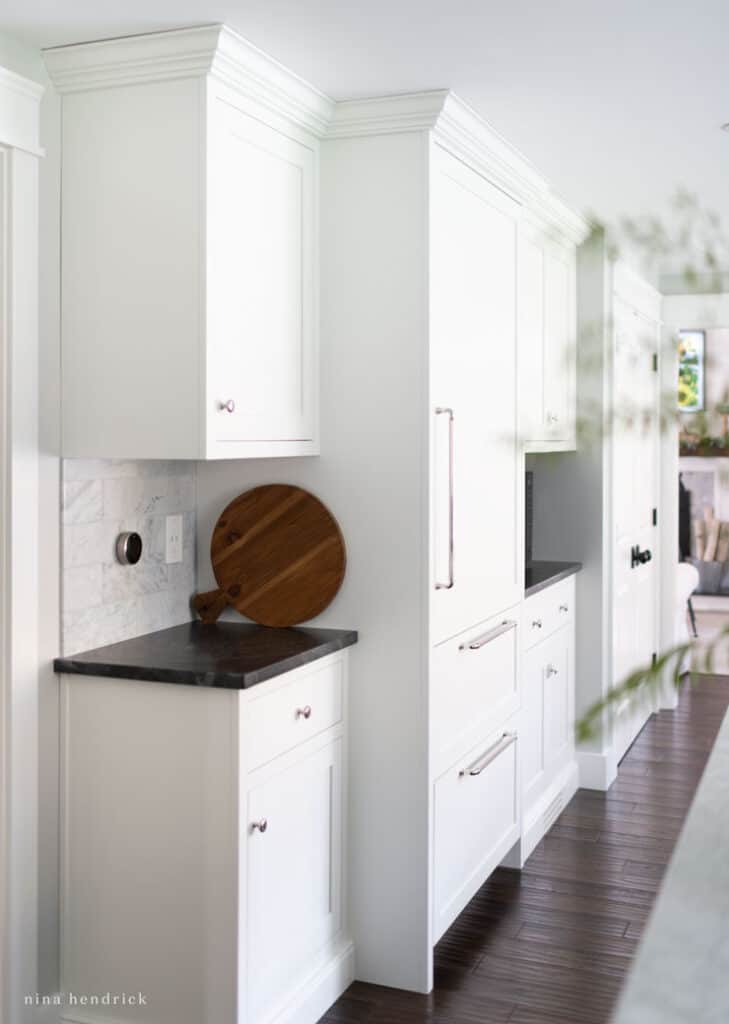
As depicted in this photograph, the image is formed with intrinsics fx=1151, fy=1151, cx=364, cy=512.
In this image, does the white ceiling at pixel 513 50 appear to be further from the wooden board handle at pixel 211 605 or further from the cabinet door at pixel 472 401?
the wooden board handle at pixel 211 605

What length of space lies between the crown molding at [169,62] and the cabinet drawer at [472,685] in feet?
4.91

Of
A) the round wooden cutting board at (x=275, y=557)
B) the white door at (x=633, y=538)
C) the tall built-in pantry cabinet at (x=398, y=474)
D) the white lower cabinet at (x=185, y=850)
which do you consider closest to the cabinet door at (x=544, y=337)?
the white door at (x=633, y=538)

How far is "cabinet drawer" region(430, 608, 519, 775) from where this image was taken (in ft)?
10.2

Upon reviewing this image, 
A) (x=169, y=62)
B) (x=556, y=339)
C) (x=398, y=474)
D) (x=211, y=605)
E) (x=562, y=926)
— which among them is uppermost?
(x=169, y=62)

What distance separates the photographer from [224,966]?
8.26 feet

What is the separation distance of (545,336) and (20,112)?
2195 millimetres

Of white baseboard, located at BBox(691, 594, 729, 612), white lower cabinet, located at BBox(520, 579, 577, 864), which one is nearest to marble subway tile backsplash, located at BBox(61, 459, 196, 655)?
white lower cabinet, located at BBox(520, 579, 577, 864)

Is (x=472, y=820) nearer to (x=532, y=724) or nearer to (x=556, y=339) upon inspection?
(x=532, y=724)

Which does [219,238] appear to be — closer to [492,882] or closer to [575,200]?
Result: [575,200]

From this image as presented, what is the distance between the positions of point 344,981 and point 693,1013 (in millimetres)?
2465

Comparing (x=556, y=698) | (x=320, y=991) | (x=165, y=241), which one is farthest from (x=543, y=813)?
(x=165, y=241)

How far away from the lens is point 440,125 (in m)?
2.99

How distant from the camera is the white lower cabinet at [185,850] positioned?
8.30 ft

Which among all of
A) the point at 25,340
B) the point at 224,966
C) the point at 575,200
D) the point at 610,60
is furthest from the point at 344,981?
the point at 575,200
